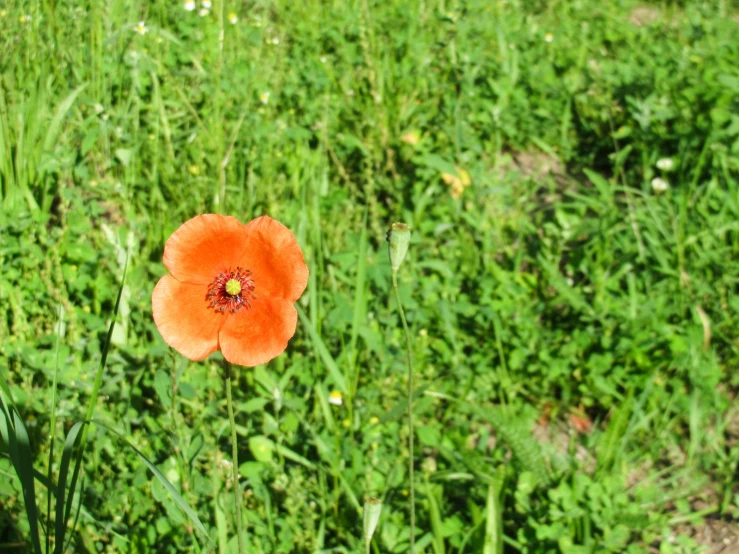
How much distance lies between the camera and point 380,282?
2.72 metres

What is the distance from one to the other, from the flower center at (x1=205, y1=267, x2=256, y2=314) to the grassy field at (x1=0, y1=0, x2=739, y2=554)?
0.19m

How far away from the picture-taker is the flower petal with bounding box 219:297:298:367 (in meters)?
1.56

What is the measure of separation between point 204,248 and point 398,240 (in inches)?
17.1

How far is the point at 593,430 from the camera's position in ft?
9.12

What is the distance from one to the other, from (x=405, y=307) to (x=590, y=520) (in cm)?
93

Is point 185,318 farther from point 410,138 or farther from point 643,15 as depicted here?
point 643,15

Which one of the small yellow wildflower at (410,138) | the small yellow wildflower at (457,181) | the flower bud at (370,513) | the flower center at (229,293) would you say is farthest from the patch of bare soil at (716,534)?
the small yellow wildflower at (410,138)

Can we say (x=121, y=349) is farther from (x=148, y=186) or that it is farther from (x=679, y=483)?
(x=679, y=483)

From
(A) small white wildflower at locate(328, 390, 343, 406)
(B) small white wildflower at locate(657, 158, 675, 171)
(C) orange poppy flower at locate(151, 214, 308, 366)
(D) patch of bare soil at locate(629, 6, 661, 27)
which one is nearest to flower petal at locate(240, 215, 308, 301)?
(C) orange poppy flower at locate(151, 214, 308, 366)

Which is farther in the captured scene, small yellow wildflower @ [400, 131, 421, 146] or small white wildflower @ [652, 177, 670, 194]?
small yellow wildflower @ [400, 131, 421, 146]

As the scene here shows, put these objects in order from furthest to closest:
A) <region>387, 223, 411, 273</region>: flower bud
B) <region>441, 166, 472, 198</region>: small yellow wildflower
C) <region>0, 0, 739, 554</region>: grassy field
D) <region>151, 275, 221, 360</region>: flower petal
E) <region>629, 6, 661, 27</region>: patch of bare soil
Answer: <region>629, 6, 661, 27</region>: patch of bare soil → <region>441, 166, 472, 198</region>: small yellow wildflower → <region>0, 0, 739, 554</region>: grassy field → <region>151, 275, 221, 360</region>: flower petal → <region>387, 223, 411, 273</region>: flower bud

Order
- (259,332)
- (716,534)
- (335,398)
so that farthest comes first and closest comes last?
(716,534)
(335,398)
(259,332)

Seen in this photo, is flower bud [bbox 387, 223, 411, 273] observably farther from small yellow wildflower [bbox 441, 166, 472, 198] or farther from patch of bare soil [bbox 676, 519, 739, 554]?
small yellow wildflower [bbox 441, 166, 472, 198]

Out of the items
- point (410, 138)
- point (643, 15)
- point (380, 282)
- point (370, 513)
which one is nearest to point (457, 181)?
point (410, 138)
